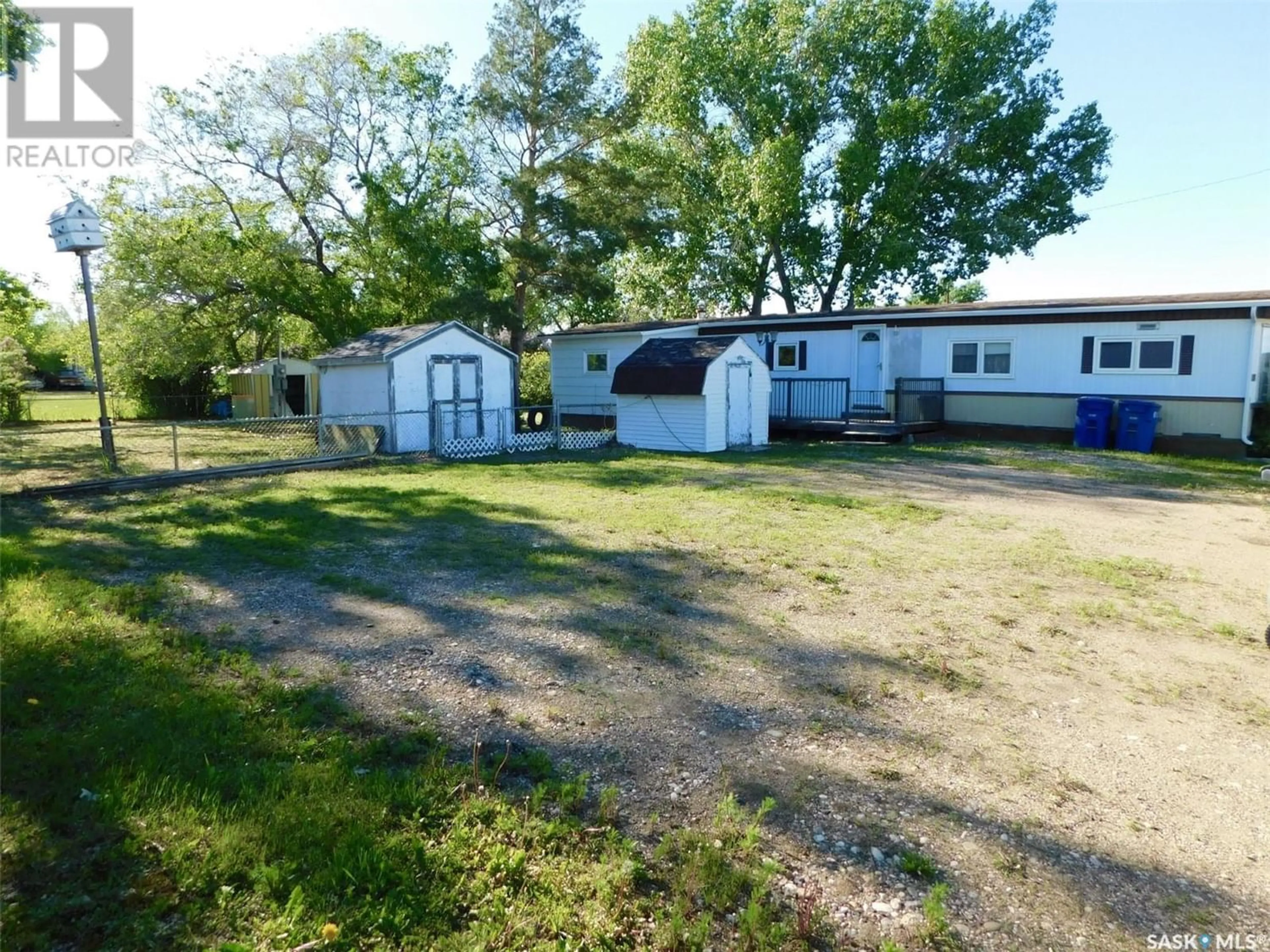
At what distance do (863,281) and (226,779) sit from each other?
3245 centimetres

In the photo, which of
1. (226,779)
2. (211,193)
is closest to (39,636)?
(226,779)

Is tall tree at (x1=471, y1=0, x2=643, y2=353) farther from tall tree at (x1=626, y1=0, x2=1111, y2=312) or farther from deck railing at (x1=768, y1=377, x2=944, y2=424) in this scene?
deck railing at (x1=768, y1=377, x2=944, y2=424)

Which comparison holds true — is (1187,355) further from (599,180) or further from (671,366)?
(599,180)

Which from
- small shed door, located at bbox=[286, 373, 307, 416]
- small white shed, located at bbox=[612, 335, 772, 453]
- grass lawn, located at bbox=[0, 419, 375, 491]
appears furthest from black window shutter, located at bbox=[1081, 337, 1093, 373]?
small shed door, located at bbox=[286, 373, 307, 416]

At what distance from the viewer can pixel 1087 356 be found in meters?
18.5

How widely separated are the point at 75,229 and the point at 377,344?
6251 millimetres

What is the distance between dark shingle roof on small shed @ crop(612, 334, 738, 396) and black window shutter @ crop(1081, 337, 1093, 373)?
8.08 metres

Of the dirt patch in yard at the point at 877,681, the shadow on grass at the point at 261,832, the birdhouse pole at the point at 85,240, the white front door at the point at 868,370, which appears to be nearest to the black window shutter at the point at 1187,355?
the white front door at the point at 868,370

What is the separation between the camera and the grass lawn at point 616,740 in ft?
9.04

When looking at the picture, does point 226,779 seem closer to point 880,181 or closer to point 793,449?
point 793,449

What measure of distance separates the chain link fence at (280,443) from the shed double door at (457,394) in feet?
0.11

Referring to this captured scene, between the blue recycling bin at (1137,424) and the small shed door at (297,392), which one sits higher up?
the small shed door at (297,392)

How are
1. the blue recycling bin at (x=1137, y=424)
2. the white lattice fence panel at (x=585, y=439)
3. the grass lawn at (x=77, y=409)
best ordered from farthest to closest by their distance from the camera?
the grass lawn at (x=77, y=409), the white lattice fence panel at (x=585, y=439), the blue recycling bin at (x=1137, y=424)

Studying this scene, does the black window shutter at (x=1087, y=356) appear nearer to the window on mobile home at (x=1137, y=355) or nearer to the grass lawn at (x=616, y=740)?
the window on mobile home at (x=1137, y=355)
